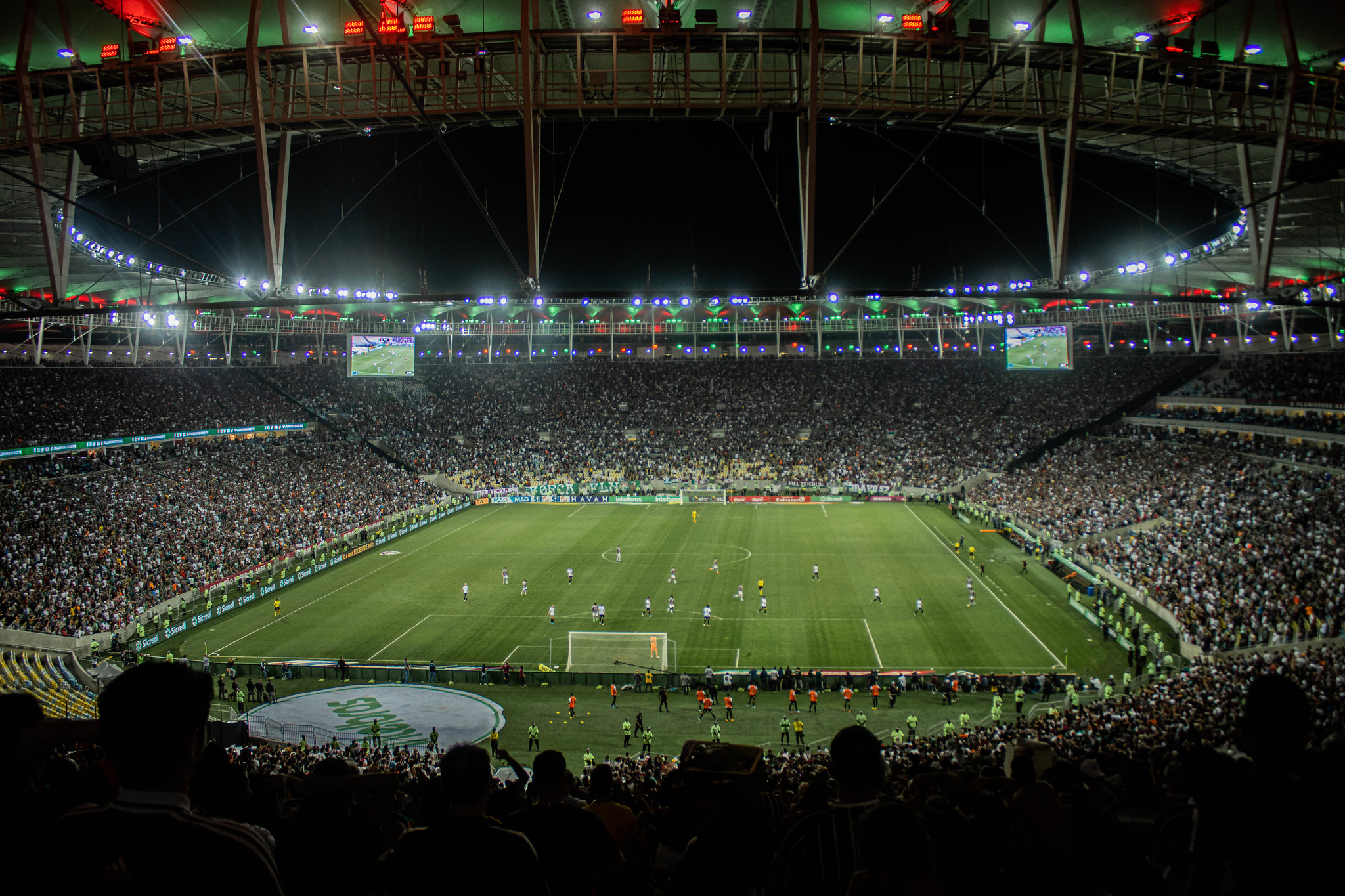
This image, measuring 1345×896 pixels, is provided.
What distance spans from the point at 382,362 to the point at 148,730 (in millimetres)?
58046

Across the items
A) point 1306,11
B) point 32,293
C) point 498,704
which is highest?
point 1306,11

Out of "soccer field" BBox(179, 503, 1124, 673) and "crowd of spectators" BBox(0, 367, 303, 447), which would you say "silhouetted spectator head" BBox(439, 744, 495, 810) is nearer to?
"soccer field" BBox(179, 503, 1124, 673)

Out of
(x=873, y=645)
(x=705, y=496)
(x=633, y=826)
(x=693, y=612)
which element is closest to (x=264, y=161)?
(x=633, y=826)

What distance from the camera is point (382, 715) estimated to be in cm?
2311

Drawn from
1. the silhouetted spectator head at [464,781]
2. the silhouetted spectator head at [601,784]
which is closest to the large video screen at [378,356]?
the silhouetted spectator head at [601,784]

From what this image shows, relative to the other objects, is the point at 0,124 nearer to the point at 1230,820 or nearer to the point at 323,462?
the point at 1230,820

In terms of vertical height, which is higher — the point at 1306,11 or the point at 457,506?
the point at 1306,11

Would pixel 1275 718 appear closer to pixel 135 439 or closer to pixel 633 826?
pixel 633 826

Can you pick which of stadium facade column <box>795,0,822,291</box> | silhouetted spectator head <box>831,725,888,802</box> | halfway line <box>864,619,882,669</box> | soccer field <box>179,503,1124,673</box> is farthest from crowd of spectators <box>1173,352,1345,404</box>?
silhouetted spectator head <box>831,725,888,802</box>

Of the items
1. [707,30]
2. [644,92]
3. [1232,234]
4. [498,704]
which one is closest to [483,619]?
[498,704]

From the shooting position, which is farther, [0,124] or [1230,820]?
Result: [0,124]

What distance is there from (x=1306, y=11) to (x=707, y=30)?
56.6 ft

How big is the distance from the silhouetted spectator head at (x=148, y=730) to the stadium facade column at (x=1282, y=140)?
22.3 meters

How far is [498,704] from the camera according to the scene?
2394 cm
